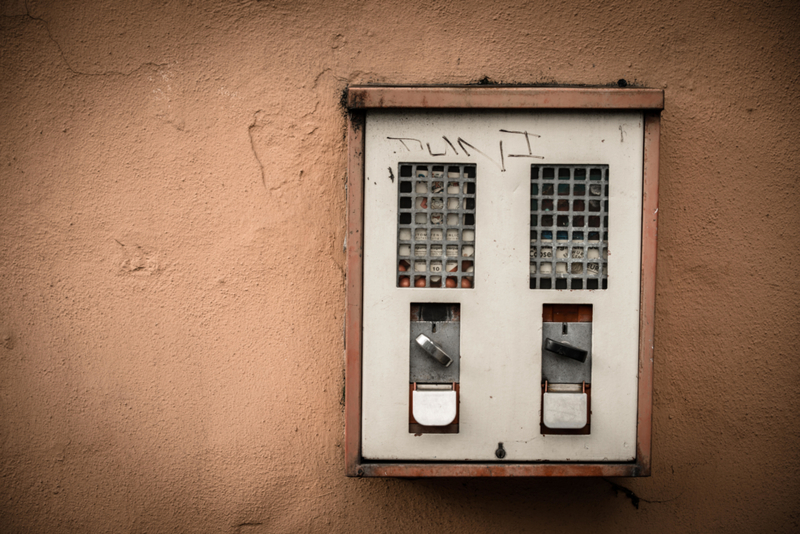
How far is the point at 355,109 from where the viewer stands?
922mm

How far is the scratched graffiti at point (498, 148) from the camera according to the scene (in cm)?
93

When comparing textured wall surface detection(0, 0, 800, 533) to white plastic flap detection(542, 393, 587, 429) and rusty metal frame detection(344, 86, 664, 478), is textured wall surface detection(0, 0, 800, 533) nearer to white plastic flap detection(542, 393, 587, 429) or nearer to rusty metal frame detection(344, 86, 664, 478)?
rusty metal frame detection(344, 86, 664, 478)

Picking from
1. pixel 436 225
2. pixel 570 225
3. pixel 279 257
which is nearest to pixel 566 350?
pixel 570 225

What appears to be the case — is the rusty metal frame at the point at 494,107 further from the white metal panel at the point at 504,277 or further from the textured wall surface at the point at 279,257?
the textured wall surface at the point at 279,257

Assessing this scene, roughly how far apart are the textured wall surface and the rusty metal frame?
21 centimetres

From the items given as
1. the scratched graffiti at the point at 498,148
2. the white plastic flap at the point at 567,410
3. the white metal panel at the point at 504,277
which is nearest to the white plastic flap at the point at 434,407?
the white metal panel at the point at 504,277

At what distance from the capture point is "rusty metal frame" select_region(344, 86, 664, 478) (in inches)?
36.0

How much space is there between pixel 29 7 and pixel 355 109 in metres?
1.00

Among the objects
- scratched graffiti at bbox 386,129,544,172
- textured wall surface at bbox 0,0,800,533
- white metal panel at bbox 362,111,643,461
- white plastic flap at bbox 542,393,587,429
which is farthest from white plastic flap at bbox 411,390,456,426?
scratched graffiti at bbox 386,129,544,172

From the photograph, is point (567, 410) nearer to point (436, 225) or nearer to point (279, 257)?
point (436, 225)

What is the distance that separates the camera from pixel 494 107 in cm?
92

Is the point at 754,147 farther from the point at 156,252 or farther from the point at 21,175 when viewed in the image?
the point at 21,175

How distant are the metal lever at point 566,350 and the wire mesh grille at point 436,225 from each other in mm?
215

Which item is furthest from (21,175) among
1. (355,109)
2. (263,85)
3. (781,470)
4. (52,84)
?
(781,470)
